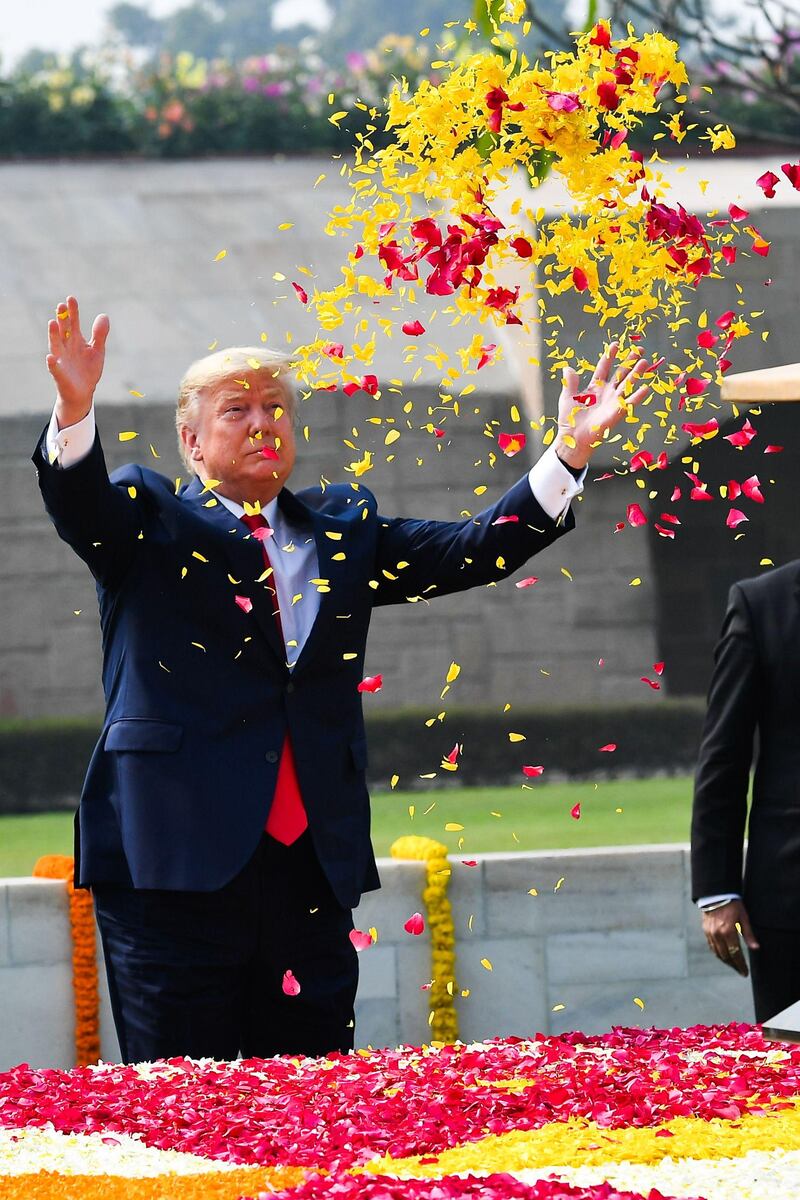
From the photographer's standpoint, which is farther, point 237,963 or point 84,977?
point 84,977

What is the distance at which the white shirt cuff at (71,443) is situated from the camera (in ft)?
10.5

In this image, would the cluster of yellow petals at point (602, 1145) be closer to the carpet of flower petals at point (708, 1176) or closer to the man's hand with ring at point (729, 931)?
the carpet of flower petals at point (708, 1176)

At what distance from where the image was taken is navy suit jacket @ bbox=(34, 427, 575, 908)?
130 inches

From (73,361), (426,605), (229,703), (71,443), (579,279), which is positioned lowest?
(229,703)

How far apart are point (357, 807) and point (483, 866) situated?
1.68 m

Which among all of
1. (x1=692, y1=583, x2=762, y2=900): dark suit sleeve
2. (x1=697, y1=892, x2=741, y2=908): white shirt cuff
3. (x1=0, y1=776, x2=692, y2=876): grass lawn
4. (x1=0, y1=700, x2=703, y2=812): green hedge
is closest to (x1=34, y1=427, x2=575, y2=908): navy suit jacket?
(x1=692, y1=583, x2=762, y2=900): dark suit sleeve

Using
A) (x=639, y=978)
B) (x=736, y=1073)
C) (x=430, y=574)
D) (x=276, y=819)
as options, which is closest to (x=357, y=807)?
(x=276, y=819)

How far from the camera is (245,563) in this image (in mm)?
3457

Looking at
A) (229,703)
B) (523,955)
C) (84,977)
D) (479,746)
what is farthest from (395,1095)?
(479,746)

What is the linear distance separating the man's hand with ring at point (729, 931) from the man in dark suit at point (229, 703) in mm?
802

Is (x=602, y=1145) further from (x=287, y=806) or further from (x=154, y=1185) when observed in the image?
(x=287, y=806)

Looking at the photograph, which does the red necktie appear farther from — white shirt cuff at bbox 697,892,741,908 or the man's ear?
white shirt cuff at bbox 697,892,741,908

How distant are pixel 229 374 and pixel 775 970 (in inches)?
64.9

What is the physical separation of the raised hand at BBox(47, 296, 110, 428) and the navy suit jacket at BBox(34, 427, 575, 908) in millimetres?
83
